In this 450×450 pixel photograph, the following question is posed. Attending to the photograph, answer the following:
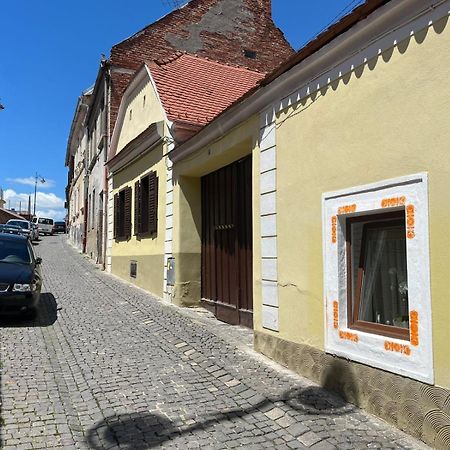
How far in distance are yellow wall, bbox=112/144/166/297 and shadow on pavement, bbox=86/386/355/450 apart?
6467 mm

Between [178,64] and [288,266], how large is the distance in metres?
8.97

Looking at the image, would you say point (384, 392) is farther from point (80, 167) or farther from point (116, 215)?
point (80, 167)

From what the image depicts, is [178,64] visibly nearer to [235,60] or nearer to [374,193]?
[235,60]

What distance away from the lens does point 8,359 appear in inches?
246

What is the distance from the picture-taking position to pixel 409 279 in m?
4.07

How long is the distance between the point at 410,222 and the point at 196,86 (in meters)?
9.06

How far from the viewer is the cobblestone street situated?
4.03m

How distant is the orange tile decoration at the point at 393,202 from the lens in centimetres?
415

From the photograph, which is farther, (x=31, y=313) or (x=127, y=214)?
(x=127, y=214)

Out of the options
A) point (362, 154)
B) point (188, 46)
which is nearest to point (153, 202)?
point (362, 154)

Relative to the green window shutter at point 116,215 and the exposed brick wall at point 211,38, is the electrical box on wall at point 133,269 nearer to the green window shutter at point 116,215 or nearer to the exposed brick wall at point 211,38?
the green window shutter at point 116,215

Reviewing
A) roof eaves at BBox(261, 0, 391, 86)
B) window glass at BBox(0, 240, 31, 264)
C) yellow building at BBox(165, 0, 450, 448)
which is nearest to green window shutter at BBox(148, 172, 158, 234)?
window glass at BBox(0, 240, 31, 264)

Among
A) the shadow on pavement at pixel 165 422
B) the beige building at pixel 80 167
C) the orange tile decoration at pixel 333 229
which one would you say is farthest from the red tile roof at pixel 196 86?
the beige building at pixel 80 167

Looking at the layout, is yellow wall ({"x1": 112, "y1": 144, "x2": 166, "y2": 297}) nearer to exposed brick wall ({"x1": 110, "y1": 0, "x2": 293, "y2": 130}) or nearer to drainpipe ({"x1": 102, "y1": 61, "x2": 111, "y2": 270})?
drainpipe ({"x1": 102, "y1": 61, "x2": 111, "y2": 270})
